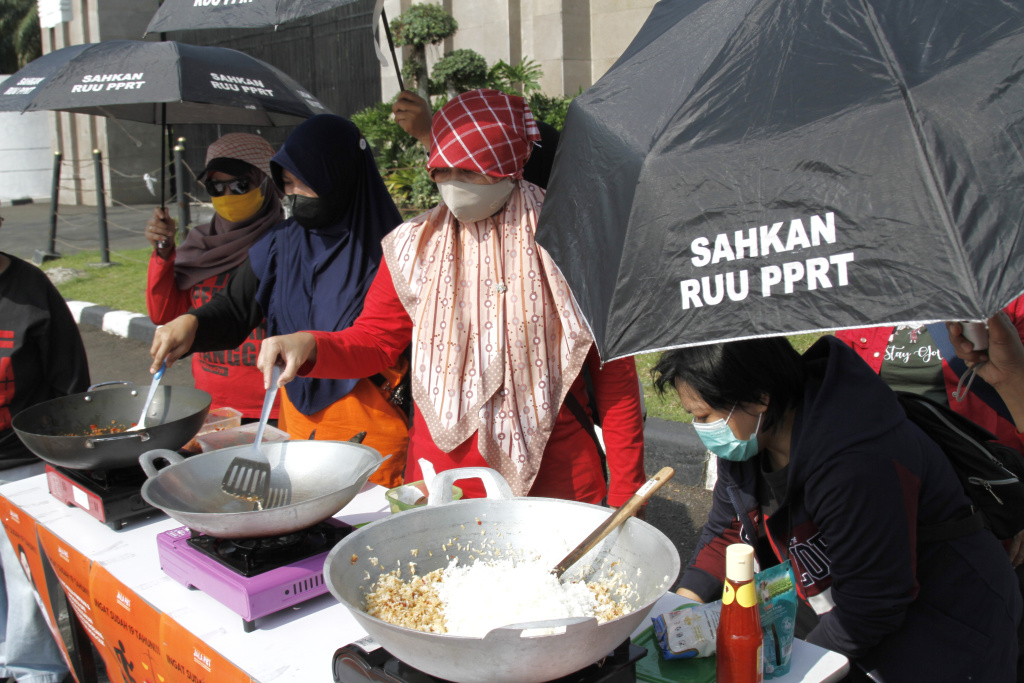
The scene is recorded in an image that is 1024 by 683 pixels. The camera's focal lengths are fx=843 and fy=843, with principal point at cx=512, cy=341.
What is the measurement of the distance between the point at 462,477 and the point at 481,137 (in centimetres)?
88

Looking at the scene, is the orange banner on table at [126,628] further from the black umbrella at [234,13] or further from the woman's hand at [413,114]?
the woman's hand at [413,114]

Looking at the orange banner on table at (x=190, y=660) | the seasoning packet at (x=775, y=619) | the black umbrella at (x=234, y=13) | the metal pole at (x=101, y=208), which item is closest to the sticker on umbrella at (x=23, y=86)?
the black umbrella at (x=234, y=13)

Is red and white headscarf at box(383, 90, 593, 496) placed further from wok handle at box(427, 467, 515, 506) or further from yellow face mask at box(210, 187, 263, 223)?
yellow face mask at box(210, 187, 263, 223)

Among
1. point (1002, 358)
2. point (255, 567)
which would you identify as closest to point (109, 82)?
point (255, 567)

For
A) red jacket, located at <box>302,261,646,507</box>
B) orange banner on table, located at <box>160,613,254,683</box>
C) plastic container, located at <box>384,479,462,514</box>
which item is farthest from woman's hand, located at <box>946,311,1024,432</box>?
orange banner on table, located at <box>160,613,254,683</box>

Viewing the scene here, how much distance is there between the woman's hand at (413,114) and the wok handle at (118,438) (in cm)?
123

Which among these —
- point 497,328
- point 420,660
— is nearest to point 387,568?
point 420,660

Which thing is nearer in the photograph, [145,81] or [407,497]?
[407,497]

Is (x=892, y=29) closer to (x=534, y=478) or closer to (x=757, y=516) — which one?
(x=757, y=516)

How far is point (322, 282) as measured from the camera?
2965 mm

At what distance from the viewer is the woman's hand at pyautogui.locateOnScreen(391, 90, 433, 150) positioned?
9.00 feet

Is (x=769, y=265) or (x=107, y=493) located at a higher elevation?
(x=769, y=265)

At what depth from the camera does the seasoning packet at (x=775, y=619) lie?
57.5 inches

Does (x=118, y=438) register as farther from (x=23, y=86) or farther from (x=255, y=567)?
(x=23, y=86)
